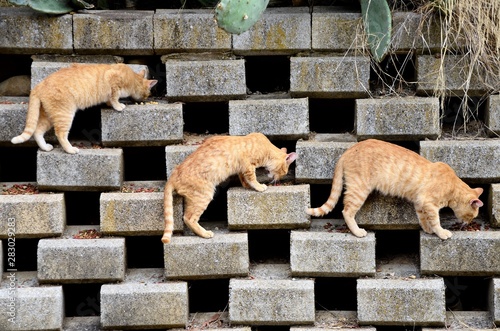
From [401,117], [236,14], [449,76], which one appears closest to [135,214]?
[236,14]

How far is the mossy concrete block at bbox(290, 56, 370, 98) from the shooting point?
18.7 ft

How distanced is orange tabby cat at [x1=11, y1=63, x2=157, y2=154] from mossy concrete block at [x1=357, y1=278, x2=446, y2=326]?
1.96m

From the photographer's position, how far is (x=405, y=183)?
17.8 ft

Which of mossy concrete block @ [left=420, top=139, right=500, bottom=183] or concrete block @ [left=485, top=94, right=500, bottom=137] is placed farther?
concrete block @ [left=485, top=94, right=500, bottom=137]

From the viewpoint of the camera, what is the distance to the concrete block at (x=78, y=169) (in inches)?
220

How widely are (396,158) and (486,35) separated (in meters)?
1.01

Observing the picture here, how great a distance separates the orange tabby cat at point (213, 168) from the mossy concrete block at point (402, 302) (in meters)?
0.92

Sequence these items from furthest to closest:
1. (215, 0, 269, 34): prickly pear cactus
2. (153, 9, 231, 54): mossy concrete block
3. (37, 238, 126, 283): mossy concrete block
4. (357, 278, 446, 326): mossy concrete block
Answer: (153, 9, 231, 54): mossy concrete block, (37, 238, 126, 283): mossy concrete block, (357, 278, 446, 326): mossy concrete block, (215, 0, 269, 34): prickly pear cactus

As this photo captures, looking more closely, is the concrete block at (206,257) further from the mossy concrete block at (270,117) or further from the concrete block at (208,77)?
the concrete block at (208,77)

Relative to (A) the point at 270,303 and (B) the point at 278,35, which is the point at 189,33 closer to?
(B) the point at 278,35

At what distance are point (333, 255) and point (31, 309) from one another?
1.85 metres

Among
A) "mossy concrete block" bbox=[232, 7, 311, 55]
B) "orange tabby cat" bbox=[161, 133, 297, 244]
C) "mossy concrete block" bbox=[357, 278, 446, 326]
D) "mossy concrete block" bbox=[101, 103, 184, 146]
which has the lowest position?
"mossy concrete block" bbox=[357, 278, 446, 326]

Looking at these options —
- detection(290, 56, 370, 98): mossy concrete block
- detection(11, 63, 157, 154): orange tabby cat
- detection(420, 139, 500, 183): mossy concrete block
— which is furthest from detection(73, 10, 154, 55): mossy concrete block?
detection(420, 139, 500, 183): mossy concrete block

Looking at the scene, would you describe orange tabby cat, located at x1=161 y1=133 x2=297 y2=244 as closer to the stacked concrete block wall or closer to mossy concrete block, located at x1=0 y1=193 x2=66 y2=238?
the stacked concrete block wall
